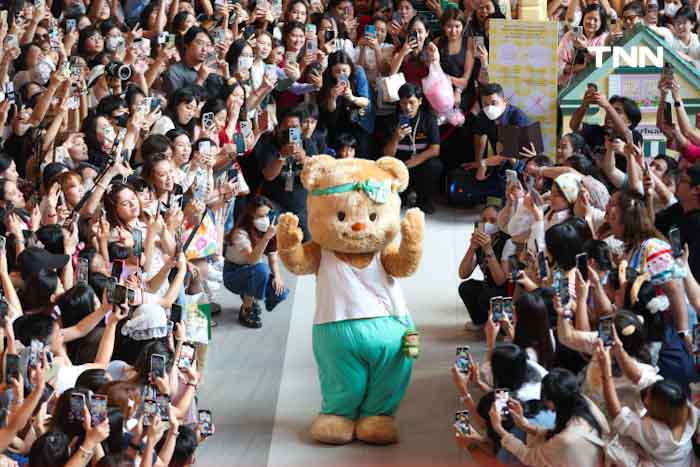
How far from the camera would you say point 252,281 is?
9414 mm

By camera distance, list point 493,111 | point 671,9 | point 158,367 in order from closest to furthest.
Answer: point 158,367 → point 493,111 → point 671,9

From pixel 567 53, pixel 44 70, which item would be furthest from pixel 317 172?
pixel 567 53

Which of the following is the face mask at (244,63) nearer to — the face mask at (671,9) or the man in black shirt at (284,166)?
the man in black shirt at (284,166)

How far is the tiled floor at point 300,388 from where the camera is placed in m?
7.70

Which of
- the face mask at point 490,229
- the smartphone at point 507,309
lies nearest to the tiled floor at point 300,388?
the face mask at point 490,229

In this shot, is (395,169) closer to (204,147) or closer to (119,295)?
(119,295)

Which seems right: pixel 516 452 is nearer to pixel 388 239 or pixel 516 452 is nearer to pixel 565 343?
pixel 565 343

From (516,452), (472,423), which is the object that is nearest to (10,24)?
(472,423)

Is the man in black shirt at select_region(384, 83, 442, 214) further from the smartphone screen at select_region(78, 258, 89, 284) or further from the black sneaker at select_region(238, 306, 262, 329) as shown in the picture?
the smartphone screen at select_region(78, 258, 89, 284)

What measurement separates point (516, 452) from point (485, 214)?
2.87 meters

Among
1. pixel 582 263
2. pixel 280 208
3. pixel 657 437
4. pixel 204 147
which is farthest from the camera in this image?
pixel 280 208

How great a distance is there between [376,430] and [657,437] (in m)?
1.79

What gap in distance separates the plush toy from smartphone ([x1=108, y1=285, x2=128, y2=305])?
978 millimetres

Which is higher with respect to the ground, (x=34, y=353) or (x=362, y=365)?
(x=34, y=353)
